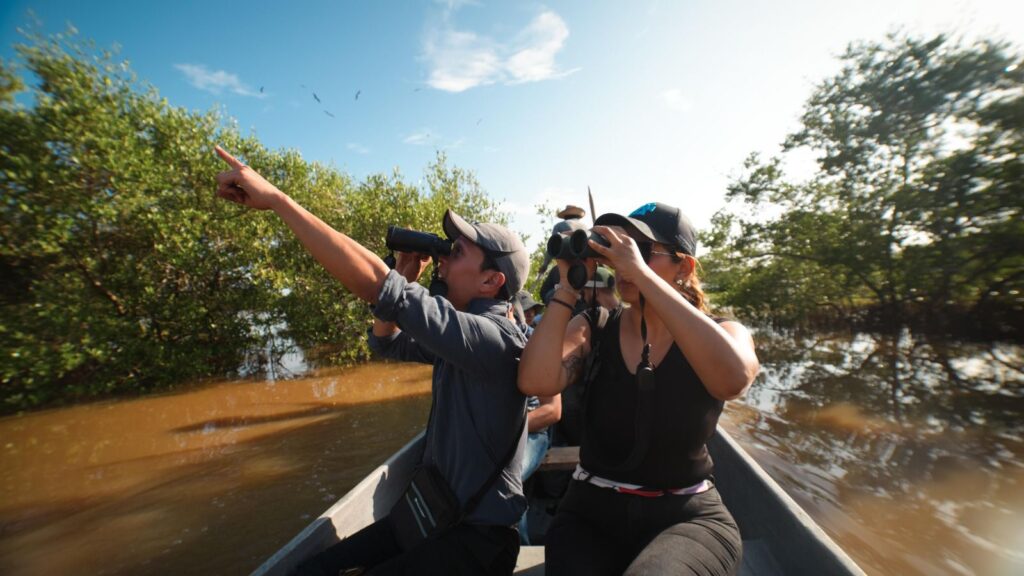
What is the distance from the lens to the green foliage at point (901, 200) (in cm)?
916

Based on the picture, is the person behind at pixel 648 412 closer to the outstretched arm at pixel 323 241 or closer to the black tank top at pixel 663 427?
the black tank top at pixel 663 427

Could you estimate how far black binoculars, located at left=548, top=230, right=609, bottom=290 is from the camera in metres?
1.48

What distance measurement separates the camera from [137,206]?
8.21m

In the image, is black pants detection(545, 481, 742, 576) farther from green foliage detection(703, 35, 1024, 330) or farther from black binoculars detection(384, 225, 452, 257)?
green foliage detection(703, 35, 1024, 330)

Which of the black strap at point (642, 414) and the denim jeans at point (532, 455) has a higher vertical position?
the black strap at point (642, 414)

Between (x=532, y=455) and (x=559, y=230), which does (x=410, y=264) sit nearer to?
(x=559, y=230)

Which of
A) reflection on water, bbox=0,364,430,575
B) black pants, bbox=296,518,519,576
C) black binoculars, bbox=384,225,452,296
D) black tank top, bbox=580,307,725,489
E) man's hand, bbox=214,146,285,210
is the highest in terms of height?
man's hand, bbox=214,146,285,210

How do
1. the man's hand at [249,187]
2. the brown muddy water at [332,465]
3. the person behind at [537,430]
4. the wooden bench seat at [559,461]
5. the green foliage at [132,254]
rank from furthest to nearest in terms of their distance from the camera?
the green foliage at [132,254], the brown muddy water at [332,465], the wooden bench seat at [559,461], the person behind at [537,430], the man's hand at [249,187]

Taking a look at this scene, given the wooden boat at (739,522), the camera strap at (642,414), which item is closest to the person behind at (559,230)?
the camera strap at (642,414)

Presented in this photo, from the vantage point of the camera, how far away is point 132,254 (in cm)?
875

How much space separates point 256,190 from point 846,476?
21.9 ft

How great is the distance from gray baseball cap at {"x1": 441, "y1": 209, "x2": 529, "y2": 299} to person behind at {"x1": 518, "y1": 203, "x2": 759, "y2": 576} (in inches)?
10.5

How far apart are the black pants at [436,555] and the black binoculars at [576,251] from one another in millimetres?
908

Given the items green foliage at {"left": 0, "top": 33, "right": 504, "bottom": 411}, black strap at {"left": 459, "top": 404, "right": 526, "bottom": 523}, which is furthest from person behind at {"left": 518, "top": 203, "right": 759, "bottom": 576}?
green foliage at {"left": 0, "top": 33, "right": 504, "bottom": 411}
